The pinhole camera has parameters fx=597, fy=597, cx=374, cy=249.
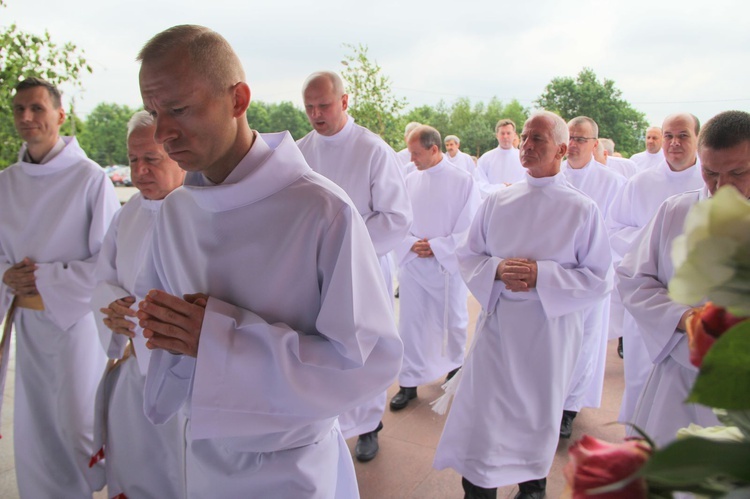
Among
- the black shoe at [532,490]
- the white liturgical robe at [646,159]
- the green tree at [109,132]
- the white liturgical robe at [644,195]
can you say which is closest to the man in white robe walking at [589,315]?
the white liturgical robe at [644,195]

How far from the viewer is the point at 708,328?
0.57 meters

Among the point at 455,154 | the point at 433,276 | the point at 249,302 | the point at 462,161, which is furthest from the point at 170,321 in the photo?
the point at 455,154

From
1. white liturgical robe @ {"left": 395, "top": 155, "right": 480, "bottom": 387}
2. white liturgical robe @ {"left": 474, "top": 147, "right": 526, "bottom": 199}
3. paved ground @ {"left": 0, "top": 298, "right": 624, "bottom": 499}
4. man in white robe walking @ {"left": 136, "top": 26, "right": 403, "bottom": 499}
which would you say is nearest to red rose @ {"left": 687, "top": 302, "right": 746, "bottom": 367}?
man in white robe walking @ {"left": 136, "top": 26, "right": 403, "bottom": 499}

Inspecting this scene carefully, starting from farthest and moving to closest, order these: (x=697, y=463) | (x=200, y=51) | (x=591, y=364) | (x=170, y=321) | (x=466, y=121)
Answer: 1. (x=466, y=121)
2. (x=591, y=364)
3. (x=200, y=51)
4. (x=170, y=321)
5. (x=697, y=463)

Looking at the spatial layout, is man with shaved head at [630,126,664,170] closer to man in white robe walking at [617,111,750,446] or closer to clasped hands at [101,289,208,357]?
man in white robe walking at [617,111,750,446]

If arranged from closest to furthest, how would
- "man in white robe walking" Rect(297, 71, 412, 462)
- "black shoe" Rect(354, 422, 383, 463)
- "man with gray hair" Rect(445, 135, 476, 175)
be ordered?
"black shoe" Rect(354, 422, 383, 463), "man in white robe walking" Rect(297, 71, 412, 462), "man with gray hair" Rect(445, 135, 476, 175)

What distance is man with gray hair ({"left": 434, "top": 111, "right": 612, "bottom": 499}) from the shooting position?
3.09m

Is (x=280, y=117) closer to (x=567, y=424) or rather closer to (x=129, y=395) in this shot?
(x=567, y=424)

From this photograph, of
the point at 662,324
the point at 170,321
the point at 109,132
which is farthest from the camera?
the point at 109,132

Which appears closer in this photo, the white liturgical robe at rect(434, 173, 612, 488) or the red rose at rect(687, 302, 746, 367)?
the red rose at rect(687, 302, 746, 367)

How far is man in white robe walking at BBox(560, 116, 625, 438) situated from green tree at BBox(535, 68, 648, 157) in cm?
338

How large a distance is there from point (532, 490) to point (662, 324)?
140 cm

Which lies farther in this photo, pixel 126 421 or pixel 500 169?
pixel 500 169

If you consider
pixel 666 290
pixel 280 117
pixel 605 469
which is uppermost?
pixel 280 117
